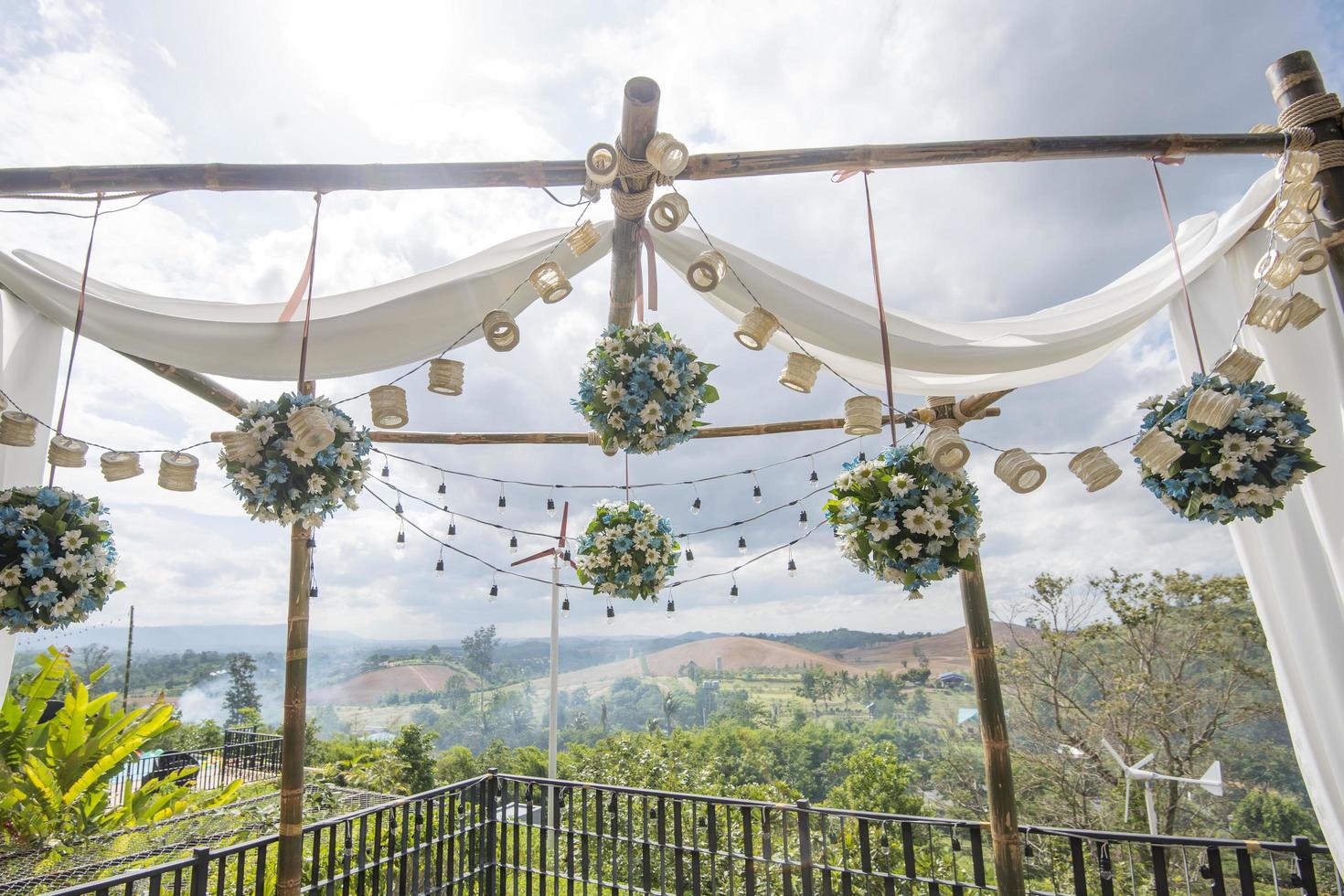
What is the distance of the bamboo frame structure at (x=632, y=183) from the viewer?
1.98 m

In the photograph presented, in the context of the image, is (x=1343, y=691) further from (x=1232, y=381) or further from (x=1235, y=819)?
(x=1235, y=819)

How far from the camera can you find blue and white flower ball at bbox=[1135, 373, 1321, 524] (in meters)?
1.80

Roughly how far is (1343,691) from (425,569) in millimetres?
5019

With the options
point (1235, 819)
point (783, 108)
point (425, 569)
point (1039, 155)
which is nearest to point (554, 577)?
point (425, 569)

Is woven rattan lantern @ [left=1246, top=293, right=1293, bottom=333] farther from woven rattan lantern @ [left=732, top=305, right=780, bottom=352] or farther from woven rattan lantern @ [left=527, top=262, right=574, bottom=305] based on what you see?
woven rattan lantern @ [left=527, top=262, right=574, bottom=305]

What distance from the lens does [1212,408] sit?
181cm

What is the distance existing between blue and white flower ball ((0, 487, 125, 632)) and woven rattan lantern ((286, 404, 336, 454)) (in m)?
0.77

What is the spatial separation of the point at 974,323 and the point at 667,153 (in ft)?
5.21

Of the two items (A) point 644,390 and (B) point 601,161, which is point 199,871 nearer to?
(A) point 644,390

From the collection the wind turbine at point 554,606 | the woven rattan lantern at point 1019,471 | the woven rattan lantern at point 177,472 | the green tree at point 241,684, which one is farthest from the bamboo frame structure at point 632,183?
the green tree at point 241,684

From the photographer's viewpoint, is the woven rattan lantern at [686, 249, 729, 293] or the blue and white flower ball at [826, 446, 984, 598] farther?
the woven rattan lantern at [686, 249, 729, 293]

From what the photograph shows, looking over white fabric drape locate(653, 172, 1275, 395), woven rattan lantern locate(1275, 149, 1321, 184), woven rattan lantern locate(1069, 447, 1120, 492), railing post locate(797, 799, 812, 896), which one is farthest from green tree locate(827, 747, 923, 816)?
woven rattan lantern locate(1275, 149, 1321, 184)

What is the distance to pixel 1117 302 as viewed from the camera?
8.49 feet

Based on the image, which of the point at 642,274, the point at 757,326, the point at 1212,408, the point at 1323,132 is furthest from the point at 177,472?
the point at 1323,132
